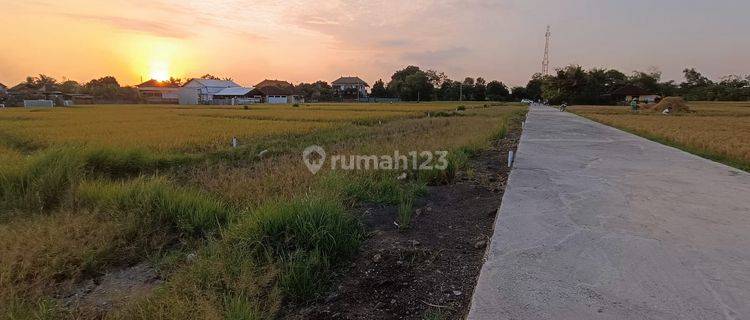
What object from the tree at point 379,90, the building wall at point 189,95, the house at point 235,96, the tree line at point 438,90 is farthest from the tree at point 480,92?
the building wall at point 189,95

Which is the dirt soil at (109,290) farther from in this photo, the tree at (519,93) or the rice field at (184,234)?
the tree at (519,93)

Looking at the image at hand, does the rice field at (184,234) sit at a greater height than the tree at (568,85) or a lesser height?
lesser

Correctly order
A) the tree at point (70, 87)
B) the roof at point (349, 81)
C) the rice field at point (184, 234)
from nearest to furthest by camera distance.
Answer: the rice field at point (184, 234) → the tree at point (70, 87) → the roof at point (349, 81)

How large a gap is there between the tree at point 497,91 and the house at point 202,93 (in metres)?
47.8

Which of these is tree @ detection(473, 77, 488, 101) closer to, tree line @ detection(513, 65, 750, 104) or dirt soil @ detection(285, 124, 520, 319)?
tree line @ detection(513, 65, 750, 104)

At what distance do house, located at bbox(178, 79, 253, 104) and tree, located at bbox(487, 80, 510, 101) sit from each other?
47.8 metres

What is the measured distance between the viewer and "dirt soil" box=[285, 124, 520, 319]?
7.16 ft

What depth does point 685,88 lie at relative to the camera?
69.4 metres

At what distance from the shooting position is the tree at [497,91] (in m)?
81.8

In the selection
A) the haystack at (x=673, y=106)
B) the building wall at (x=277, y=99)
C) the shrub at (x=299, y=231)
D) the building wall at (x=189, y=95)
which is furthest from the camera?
the building wall at (x=189, y=95)

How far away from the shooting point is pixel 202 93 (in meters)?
76.0

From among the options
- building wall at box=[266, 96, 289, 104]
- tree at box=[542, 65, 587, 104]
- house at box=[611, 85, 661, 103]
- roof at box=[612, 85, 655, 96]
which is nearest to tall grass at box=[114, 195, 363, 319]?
tree at box=[542, 65, 587, 104]

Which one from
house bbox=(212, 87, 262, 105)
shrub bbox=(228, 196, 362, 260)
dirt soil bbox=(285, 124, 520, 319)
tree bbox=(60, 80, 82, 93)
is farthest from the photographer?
tree bbox=(60, 80, 82, 93)

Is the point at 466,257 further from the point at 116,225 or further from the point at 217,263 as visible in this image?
the point at 116,225
